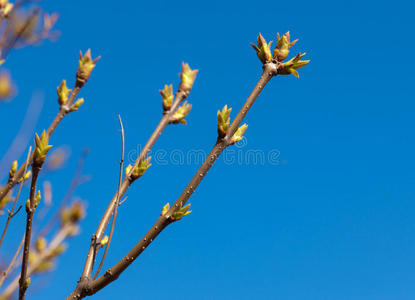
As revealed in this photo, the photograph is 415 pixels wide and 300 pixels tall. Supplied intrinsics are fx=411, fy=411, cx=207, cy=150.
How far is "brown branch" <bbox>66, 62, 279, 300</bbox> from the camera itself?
1464 mm

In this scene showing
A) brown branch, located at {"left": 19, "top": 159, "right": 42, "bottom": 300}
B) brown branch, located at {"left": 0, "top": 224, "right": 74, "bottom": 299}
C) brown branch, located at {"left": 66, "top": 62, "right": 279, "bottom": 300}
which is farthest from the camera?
brown branch, located at {"left": 0, "top": 224, "right": 74, "bottom": 299}

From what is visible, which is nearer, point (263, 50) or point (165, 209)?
point (165, 209)

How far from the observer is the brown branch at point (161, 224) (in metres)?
1.46

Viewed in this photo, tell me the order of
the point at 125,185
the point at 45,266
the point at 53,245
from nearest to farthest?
the point at 125,185 < the point at 53,245 < the point at 45,266

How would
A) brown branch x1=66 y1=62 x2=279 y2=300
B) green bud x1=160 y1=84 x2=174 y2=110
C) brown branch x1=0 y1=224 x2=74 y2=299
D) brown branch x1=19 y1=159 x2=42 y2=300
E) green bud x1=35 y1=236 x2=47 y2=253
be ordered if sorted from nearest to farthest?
brown branch x1=19 y1=159 x2=42 y2=300 < brown branch x1=66 y1=62 x2=279 y2=300 < green bud x1=160 y1=84 x2=174 y2=110 < brown branch x1=0 y1=224 x2=74 y2=299 < green bud x1=35 y1=236 x2=47 y2=253

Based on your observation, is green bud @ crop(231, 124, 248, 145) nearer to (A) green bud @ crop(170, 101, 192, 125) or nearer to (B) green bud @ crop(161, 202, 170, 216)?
(A) green bud @ crop(170, 101, 192, 125)

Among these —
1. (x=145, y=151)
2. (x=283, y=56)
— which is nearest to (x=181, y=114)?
(x=145, y=151)

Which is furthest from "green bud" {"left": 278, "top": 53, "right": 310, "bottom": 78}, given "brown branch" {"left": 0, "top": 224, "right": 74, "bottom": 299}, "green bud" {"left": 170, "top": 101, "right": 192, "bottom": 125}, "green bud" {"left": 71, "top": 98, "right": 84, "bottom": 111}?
"brown branch" {"left": 0, "top": 224, "right": 74, "bottom": 299}

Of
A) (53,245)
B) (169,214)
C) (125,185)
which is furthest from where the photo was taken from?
(53,245)

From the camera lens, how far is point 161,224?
1.50m

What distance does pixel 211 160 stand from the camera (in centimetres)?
152

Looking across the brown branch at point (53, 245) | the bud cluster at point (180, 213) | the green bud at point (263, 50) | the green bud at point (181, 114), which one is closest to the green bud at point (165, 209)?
the bud cluster at point (180, 213)

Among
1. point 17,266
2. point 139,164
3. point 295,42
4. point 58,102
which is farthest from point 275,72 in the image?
point 17,266

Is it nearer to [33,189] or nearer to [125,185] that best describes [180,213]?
[125,185]
